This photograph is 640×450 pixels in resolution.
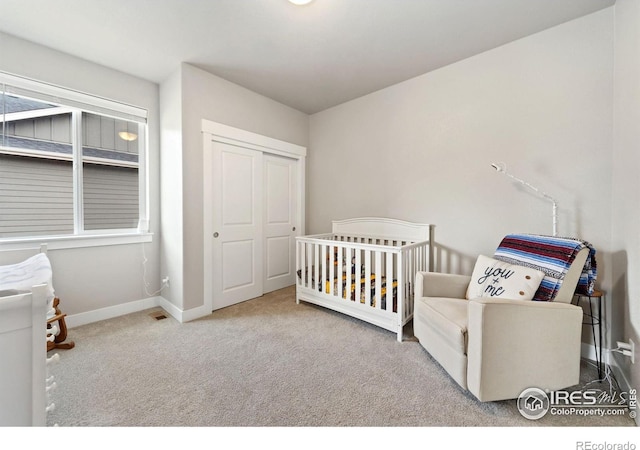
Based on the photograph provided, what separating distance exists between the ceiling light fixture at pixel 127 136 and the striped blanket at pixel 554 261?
3.68 metres

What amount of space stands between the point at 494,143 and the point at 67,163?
12.7 feet

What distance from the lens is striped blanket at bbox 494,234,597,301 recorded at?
1.54m

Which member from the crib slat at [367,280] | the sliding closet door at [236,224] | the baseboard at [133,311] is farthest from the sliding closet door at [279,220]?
the crib slat at [367,280]

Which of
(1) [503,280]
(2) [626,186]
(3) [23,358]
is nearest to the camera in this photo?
(3) [23,358]

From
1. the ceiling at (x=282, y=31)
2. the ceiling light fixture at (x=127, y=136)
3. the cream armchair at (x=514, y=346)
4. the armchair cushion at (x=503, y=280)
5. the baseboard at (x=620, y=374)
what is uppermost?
the ceiling at (x=282, y=31)

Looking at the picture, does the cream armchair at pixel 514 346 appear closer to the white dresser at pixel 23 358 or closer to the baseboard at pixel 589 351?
the baseboard at pixel 589 351

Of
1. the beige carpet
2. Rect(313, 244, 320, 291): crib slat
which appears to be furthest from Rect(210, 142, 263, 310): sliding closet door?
Rect(313, 244, 320, 291): crib slat

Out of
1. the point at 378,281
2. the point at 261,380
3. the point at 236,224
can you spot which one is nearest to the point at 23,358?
the point at 261,380

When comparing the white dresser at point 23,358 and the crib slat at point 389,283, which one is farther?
the crib slat at point 389,283

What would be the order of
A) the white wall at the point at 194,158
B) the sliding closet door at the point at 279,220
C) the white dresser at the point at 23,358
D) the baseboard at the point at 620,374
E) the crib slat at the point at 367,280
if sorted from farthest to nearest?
the sliding closet door at the point at 279,220 < the white wall at the point at 194,158 < the crib slat at the point at 367,280 < the baseboard at the point at 620,374 < the white dresser at the point at 23,358

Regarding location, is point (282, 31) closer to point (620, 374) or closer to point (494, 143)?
point (494, 143)

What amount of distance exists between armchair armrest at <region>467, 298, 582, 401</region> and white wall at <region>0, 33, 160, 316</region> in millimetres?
3058

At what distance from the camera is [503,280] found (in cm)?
168

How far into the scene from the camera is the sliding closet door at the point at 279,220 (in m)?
3.27
